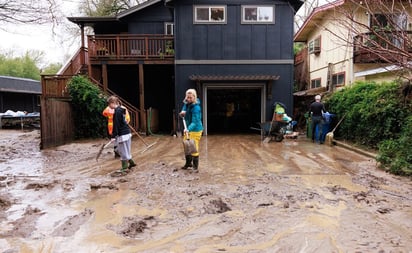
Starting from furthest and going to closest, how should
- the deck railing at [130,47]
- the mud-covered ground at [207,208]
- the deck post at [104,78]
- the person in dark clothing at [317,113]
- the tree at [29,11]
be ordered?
the deck railing at [130,47] → the deck post at [104,78] → the person in dark clothing at [317,113] → the tree at [29,11] → the mud-covered ground at [207,208]

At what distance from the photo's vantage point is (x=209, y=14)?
1355 centimetres

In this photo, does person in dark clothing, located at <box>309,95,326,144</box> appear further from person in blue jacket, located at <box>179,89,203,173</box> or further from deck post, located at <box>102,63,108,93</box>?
deck post, located at <box>102,63,108,93</box>

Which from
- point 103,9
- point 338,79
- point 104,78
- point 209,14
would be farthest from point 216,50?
point 103,9

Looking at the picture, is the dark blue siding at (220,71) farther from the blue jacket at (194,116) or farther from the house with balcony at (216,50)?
the blue jacket at (194,116)

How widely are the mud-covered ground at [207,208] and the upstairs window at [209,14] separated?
Answer: 8.13 meters

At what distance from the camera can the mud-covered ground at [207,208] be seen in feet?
10.3

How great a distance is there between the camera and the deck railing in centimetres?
1385

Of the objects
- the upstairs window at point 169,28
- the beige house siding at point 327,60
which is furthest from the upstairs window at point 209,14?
the beige house siding at point 327,60

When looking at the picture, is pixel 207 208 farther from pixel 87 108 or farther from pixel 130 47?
pixel 130 47

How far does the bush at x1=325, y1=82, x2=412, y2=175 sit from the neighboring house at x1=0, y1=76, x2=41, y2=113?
837 inches

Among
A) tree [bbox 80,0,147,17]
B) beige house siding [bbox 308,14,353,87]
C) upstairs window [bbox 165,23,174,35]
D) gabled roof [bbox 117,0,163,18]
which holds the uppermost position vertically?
tree [bbox 80,0,147,17]

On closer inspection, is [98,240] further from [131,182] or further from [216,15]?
[216,15]

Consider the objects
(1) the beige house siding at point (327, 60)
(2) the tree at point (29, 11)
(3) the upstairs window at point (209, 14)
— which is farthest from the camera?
(1) the beige house siding at point (327, 60)

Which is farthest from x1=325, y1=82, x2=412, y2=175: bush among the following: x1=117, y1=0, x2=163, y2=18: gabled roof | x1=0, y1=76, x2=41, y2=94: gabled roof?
x1=0, y1=76, x2=41, y2=94: gabled roof
